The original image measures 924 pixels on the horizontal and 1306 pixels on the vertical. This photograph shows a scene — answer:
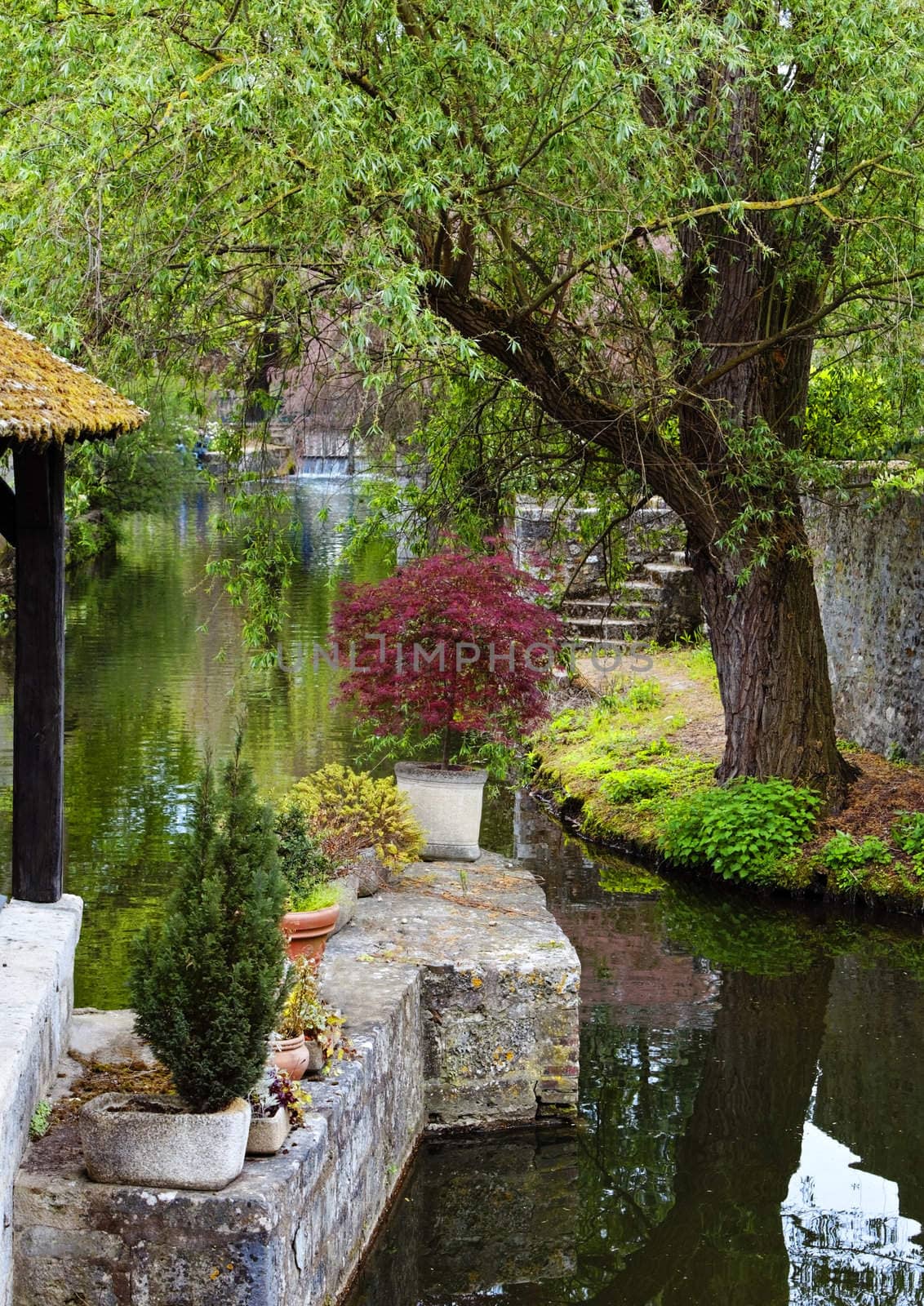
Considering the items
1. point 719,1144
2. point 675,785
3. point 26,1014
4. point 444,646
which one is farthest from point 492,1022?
point 675,785

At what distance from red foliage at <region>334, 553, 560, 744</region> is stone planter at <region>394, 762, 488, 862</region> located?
1.43ft

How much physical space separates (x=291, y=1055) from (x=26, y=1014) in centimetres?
97

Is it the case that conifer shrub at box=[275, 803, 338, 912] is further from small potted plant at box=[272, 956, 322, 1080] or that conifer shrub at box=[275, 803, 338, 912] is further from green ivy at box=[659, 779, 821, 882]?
green ivy at box=[659, 779, 821, 882]

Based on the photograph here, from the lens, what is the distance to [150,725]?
15883mm

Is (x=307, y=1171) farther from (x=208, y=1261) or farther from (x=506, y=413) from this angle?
(x=506, y=413)

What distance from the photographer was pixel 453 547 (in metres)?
11.1

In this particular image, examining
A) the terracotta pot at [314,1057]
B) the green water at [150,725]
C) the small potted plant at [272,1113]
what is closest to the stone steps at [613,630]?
the green water at [150,725]

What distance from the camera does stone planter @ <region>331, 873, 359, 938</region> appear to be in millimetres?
7148

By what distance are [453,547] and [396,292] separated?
4.51 meters

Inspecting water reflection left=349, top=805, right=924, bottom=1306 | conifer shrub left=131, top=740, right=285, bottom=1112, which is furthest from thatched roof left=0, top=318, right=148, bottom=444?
water reflection left=349, top=805, right=924, bottom=1306

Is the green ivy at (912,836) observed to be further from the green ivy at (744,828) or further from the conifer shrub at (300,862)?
the conifer shrub at (300,862)

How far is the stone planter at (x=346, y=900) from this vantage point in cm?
715

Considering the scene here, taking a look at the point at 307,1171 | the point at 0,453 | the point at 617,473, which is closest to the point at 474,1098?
the point at 307,1171

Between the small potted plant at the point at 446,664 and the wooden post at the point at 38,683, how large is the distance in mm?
3204
